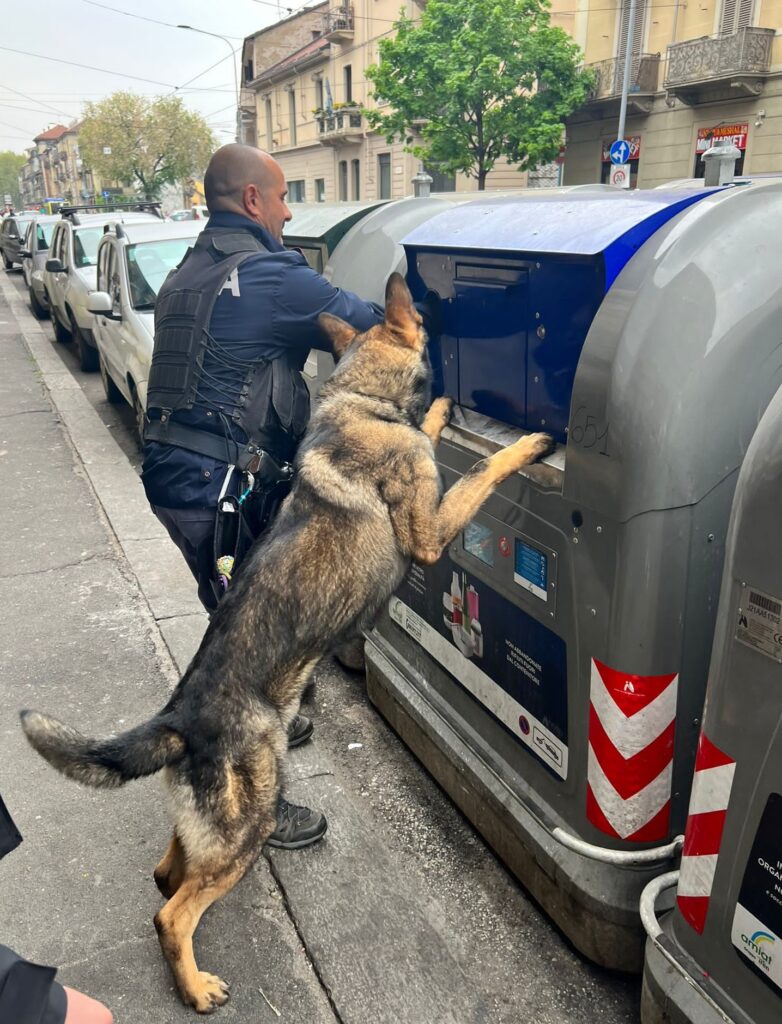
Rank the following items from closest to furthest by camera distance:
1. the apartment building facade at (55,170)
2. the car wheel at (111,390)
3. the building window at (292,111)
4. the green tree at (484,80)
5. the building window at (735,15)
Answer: the car wheel at (111,390)
the building window at (735,15)
the green tree at (484,80)
the building window at (292,111)
the apartment building facade at (55,170)

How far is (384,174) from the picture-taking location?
120ft

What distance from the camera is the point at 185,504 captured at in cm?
284

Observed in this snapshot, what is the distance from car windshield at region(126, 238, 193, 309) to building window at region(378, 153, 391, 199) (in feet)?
98.5

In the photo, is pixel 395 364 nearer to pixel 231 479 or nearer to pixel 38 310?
pixel 231 479

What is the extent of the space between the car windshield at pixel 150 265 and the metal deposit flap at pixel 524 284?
18.0 feet

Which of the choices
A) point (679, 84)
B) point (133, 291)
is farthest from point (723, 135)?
point (133, 291)

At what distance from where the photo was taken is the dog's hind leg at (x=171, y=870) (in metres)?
2.44

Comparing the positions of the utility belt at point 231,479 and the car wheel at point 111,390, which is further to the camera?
the car wheel at point 111,390

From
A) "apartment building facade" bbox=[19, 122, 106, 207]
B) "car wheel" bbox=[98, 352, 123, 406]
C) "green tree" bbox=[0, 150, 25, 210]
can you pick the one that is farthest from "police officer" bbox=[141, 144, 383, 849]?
"green tree" bbox=[0, 150, 25, 210]

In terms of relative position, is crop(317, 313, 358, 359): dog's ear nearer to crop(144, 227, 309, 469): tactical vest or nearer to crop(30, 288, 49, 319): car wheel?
crop(144, 227, 309, 469): tactical vest

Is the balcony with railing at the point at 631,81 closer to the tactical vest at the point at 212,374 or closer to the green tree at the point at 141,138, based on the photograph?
the tactical vest at the point at 212,374

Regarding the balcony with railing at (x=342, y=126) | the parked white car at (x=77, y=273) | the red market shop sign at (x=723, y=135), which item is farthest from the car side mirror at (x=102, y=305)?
the balcony with railing at (x=342, y=126)

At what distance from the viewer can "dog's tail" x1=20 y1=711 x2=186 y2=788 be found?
2.10m

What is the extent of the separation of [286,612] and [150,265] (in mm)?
6512
